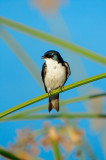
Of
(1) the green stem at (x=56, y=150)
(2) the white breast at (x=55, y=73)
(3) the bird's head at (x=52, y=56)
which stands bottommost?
(1) the green stem at (x=56, y=150)

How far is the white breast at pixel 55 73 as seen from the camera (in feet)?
4.03

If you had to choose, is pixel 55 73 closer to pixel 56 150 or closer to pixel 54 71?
pixel 54 71

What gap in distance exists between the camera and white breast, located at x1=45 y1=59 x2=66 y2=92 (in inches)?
48.3

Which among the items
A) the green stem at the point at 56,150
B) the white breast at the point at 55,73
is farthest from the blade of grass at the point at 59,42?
the white breast at the point at 55,73

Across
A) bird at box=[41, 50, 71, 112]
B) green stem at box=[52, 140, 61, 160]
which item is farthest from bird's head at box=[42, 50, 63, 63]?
green stem at box=[52, 140, 61, 160]

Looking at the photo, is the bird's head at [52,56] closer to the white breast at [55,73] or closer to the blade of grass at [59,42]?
the white breast at [55,73]

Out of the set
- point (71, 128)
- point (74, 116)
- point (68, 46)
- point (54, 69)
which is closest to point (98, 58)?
point (68, 46)

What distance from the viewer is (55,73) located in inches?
48.3

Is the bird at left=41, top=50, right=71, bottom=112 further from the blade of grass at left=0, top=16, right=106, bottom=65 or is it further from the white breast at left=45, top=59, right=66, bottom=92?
the blade of grass at left=0, top=16, right=106, bottom=65

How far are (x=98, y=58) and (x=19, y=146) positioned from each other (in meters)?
0.32

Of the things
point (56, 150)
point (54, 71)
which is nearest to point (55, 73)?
point (54, 71)

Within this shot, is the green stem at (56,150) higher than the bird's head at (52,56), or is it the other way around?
the bird's head at (52,56)

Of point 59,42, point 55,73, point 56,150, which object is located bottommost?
point 56,150

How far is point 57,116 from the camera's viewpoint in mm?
703
